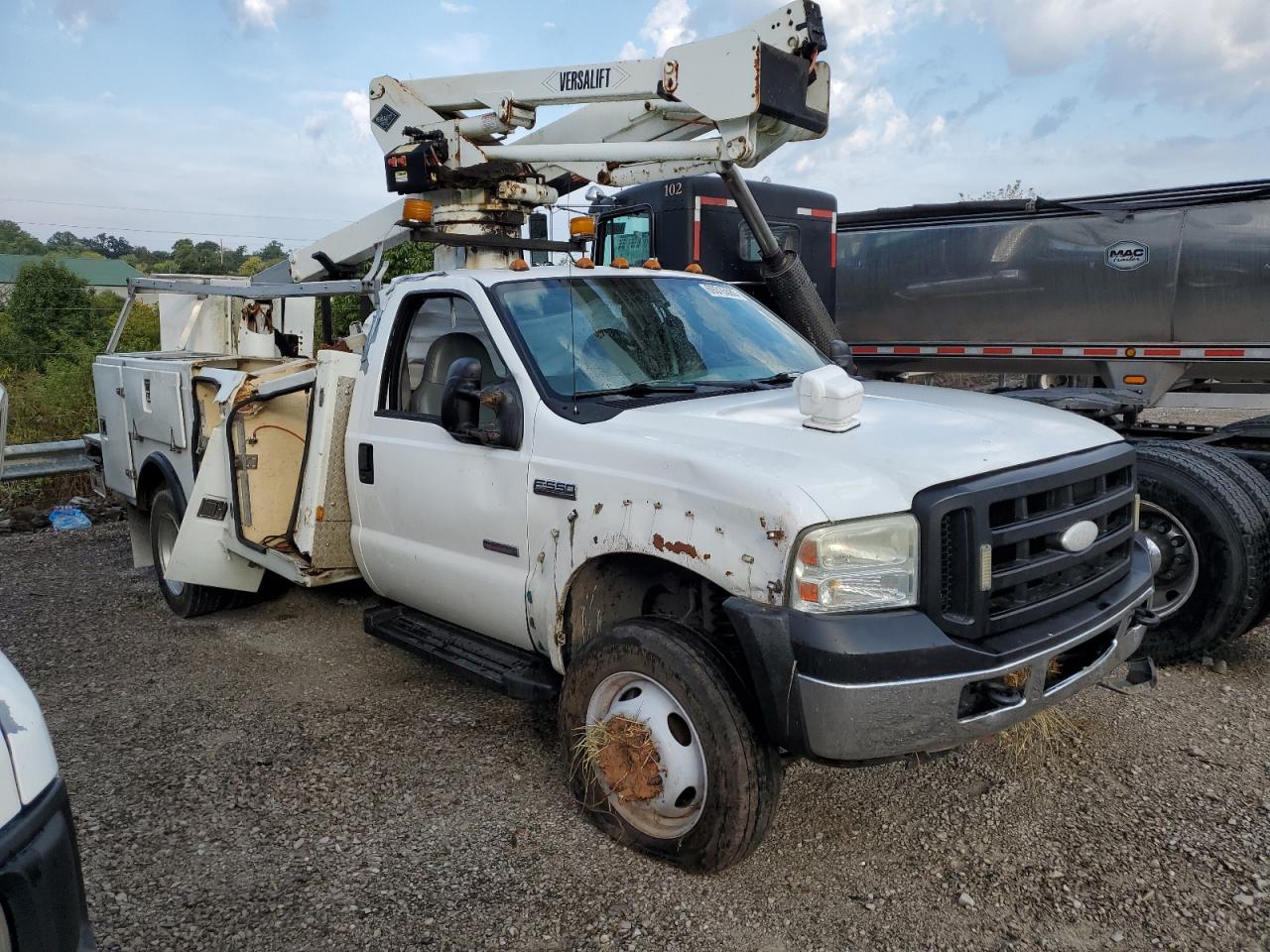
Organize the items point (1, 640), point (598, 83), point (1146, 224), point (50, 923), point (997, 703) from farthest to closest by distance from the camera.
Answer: point (1146, 224) < point (1, 640) < point (598, 83) < point (997, 703) < point (50, 923)

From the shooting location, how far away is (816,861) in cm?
342

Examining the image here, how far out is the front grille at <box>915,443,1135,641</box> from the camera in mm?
2951

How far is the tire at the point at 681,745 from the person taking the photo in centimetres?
306

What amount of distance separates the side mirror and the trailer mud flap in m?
2.18

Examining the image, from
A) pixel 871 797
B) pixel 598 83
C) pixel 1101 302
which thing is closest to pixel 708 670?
pixel 871 797

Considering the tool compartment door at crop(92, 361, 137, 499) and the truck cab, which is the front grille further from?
the tool compartment door at crop(92, 361, 137, 499)

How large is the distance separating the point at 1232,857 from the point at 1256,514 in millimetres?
2067

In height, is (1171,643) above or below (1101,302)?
below

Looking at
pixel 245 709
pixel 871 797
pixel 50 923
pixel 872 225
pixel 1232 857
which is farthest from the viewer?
pixel 872 225

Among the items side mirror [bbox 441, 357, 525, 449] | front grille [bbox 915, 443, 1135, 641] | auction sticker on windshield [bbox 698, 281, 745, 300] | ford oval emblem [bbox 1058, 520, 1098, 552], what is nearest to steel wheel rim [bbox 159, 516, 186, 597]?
side mirror [bbox 441, 357, 525, 449]

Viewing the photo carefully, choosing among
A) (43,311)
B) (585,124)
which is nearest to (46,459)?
(585,124)

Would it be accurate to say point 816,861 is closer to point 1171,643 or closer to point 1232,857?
point 1232,857

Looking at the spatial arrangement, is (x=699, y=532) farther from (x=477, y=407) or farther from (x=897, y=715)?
(x=477, y=407)

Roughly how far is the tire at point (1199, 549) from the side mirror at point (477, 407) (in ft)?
10.4
